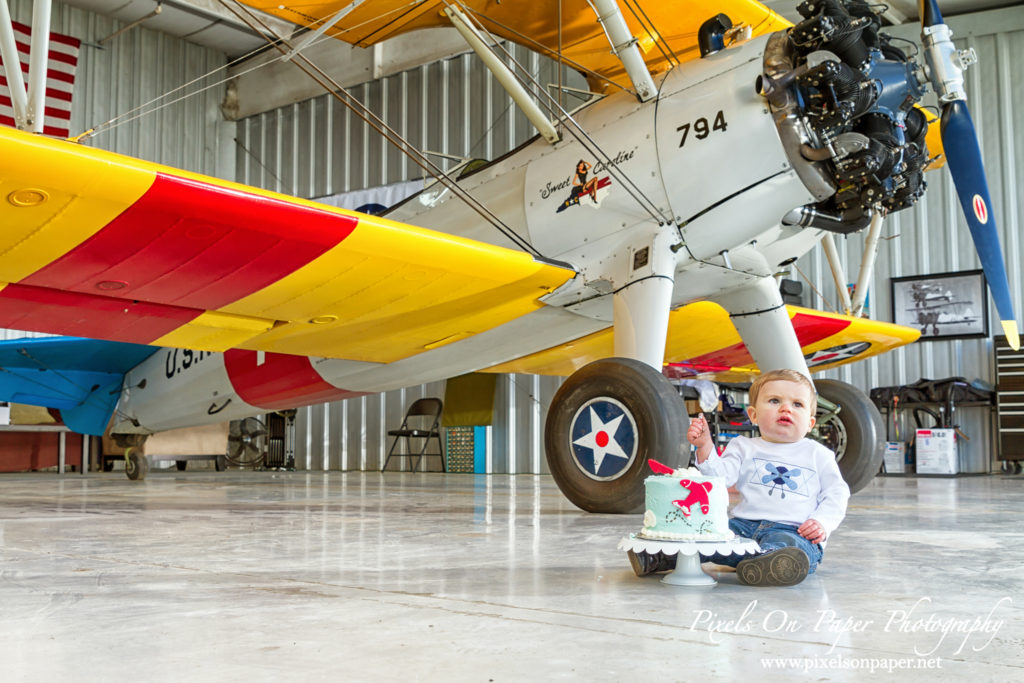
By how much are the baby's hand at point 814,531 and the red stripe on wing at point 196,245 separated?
91.2 inches

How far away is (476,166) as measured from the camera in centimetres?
523

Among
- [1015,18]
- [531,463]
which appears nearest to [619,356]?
[531,463]

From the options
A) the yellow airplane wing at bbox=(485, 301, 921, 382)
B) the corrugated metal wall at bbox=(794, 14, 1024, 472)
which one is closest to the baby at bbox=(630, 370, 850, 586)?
the yellow airplane wing at bbox=(485, 301, 921, 382)

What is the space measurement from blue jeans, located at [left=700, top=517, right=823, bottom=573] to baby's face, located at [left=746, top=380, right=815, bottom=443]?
0.73 feet

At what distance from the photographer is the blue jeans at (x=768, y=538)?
2002 millimetres

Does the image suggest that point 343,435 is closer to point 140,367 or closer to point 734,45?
point 140,367

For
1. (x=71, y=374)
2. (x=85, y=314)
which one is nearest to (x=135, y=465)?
(x=71, y=374)

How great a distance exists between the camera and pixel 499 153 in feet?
43.6

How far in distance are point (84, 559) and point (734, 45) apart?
352 centimetres

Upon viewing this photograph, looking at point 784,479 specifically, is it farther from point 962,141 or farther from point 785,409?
point 962,141

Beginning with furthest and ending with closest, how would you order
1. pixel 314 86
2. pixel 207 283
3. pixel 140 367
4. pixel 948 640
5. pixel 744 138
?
pixel 314 86, pixel 140 367, pixel 207 283, pixel 744 138, pixel 948 640

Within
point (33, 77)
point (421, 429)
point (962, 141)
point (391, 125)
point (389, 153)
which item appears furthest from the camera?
point (389, 153)

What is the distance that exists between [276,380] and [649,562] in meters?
5.02

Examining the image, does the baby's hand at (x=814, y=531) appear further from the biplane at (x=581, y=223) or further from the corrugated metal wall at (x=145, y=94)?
the corrugated metal wall at (x=145, y=94)
